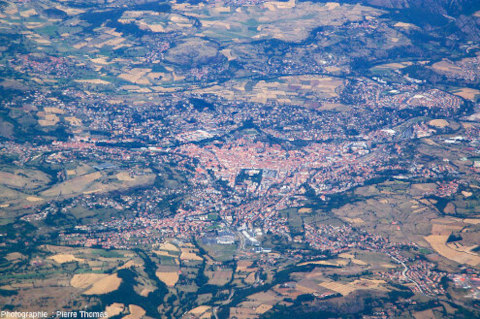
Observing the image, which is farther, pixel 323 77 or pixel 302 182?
pixel 323 77

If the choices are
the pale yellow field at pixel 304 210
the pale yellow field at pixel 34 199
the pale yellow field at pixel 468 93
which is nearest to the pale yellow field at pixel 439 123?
the pale yellow field at pixel 468 93

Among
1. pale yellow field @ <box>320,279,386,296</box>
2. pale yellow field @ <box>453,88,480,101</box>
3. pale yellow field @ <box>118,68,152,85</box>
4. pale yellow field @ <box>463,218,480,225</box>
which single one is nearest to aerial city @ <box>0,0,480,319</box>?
pale yellow field @ <box>320,279,386,296</box>

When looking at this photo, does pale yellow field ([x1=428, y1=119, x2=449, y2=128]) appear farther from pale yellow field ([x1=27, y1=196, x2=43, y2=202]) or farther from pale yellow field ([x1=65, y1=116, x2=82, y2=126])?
pale yellow field ([x1=27, y1=196, x2=43, y2=202])

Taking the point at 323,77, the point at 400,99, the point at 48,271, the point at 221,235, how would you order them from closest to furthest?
1. the point at 48,271
2. the point at 221,235
3. the point at 400,99
4. the point at 323,77

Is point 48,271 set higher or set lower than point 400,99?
lower

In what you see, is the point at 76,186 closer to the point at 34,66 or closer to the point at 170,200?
the point at 170,200

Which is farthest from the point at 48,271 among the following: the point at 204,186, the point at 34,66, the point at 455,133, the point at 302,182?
the point at 455,133

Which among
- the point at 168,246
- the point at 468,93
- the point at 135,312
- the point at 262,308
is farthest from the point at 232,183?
the point at 468,93
